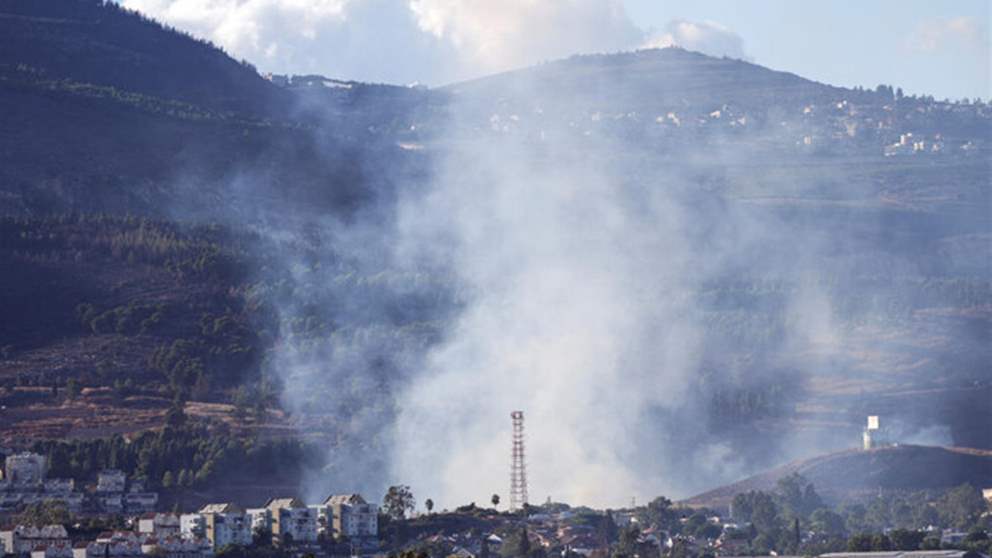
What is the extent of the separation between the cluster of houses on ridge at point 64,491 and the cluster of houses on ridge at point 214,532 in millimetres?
4053

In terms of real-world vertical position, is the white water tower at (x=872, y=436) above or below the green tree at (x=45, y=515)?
above

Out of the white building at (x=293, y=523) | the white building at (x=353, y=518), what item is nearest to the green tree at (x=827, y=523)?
the white building at (x=353, y=518)

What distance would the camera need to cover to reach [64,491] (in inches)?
3376

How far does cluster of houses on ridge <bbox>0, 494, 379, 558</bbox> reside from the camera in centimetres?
7212

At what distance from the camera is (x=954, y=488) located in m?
100

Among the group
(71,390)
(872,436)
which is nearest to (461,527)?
(71,390)

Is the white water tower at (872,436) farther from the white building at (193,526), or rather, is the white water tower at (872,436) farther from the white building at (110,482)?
A: the white building at (193,526)

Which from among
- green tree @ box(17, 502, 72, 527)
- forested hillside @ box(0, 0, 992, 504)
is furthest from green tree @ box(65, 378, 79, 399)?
green tree @ box(17, 502, 72, 527)

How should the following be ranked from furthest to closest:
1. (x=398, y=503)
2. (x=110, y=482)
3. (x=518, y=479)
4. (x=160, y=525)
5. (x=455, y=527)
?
(x=518, y=479) → (x=110, y=482) → (x=398, y=503) → (x=455, y=527) → (x=160, y=525)

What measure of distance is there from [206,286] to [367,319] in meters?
9.88

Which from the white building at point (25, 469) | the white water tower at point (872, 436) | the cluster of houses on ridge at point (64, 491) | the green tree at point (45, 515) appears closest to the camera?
the green tree at point (45, 515)

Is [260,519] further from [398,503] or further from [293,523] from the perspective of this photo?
[398,503]

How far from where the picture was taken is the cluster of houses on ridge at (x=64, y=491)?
84.7 meters

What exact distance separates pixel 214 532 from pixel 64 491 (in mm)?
11028
